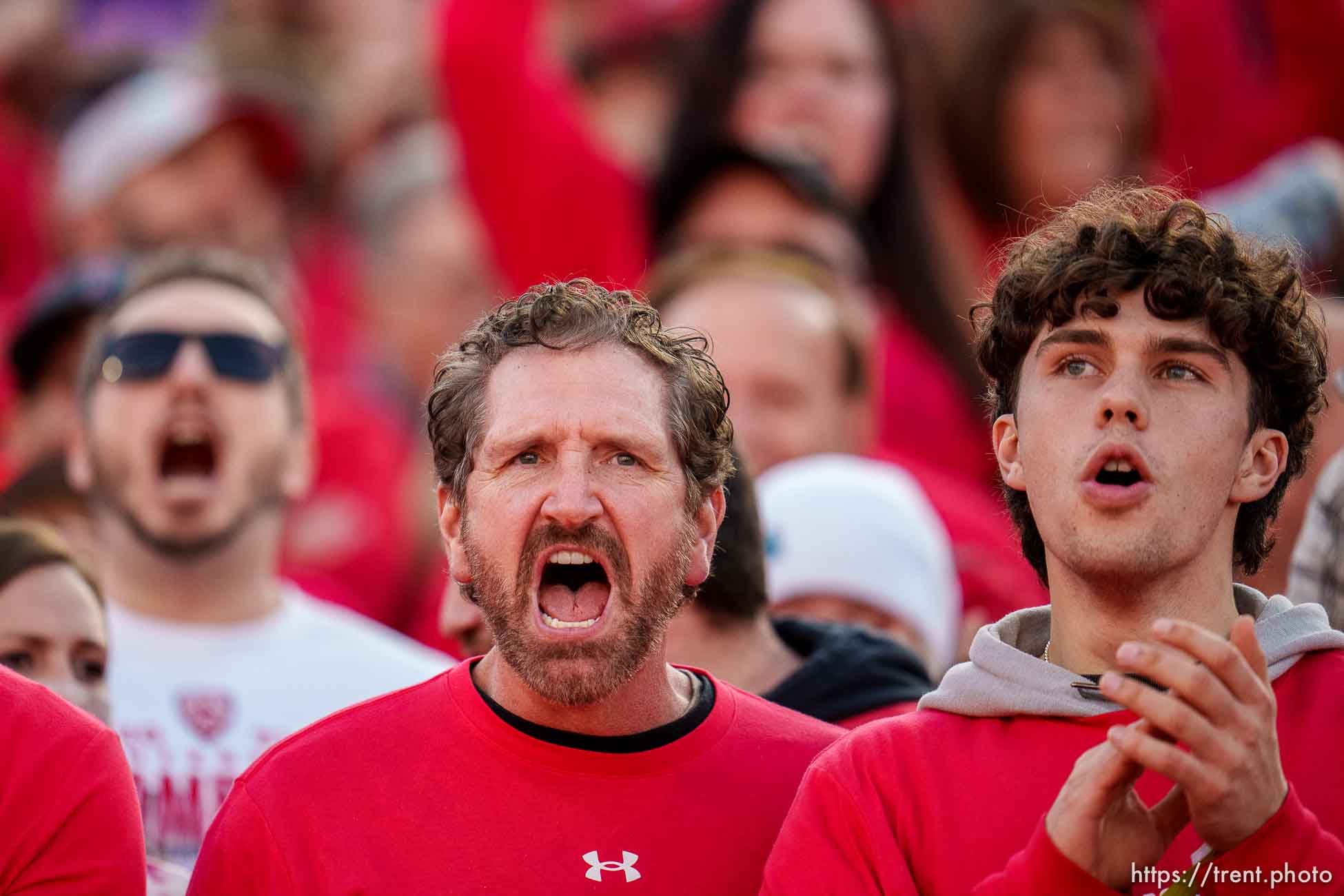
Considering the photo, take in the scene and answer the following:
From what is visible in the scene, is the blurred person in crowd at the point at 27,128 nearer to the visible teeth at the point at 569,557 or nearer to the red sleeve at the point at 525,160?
the red sleeve at the point at 525,160

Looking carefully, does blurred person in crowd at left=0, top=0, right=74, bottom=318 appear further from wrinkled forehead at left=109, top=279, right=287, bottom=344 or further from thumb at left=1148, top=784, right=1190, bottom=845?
thumb at left=1148, top=784, right=1190, bottom=845

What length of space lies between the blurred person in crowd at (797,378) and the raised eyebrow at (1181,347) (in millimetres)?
2359

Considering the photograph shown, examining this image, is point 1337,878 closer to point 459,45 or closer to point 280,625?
point 280,625

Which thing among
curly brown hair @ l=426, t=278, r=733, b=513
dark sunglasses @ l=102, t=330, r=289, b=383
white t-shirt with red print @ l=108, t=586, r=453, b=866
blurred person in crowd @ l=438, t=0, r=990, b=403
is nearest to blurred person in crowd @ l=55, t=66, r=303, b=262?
blurred person in crowd @ l=438, t=0, r=990, b=403

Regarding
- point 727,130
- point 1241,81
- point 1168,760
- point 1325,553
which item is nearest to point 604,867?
point 1168,760

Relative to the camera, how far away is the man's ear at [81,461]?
5.00m

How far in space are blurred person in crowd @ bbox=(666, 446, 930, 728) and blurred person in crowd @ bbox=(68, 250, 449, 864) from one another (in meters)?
0.94

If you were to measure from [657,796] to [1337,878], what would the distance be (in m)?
0.99

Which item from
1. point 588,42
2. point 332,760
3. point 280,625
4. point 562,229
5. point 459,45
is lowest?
point 332,760

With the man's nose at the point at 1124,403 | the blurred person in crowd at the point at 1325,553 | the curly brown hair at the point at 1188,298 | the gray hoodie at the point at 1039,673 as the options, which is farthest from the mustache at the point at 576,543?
the blurred person in crowd at the point at 1325,553

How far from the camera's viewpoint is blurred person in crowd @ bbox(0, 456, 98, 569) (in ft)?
17.3

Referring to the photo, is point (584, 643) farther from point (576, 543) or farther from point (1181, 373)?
point (1181, 373)

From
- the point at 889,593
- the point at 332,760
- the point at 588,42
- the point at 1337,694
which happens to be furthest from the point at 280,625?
the point at 588,42

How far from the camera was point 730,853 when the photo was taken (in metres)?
3.05
